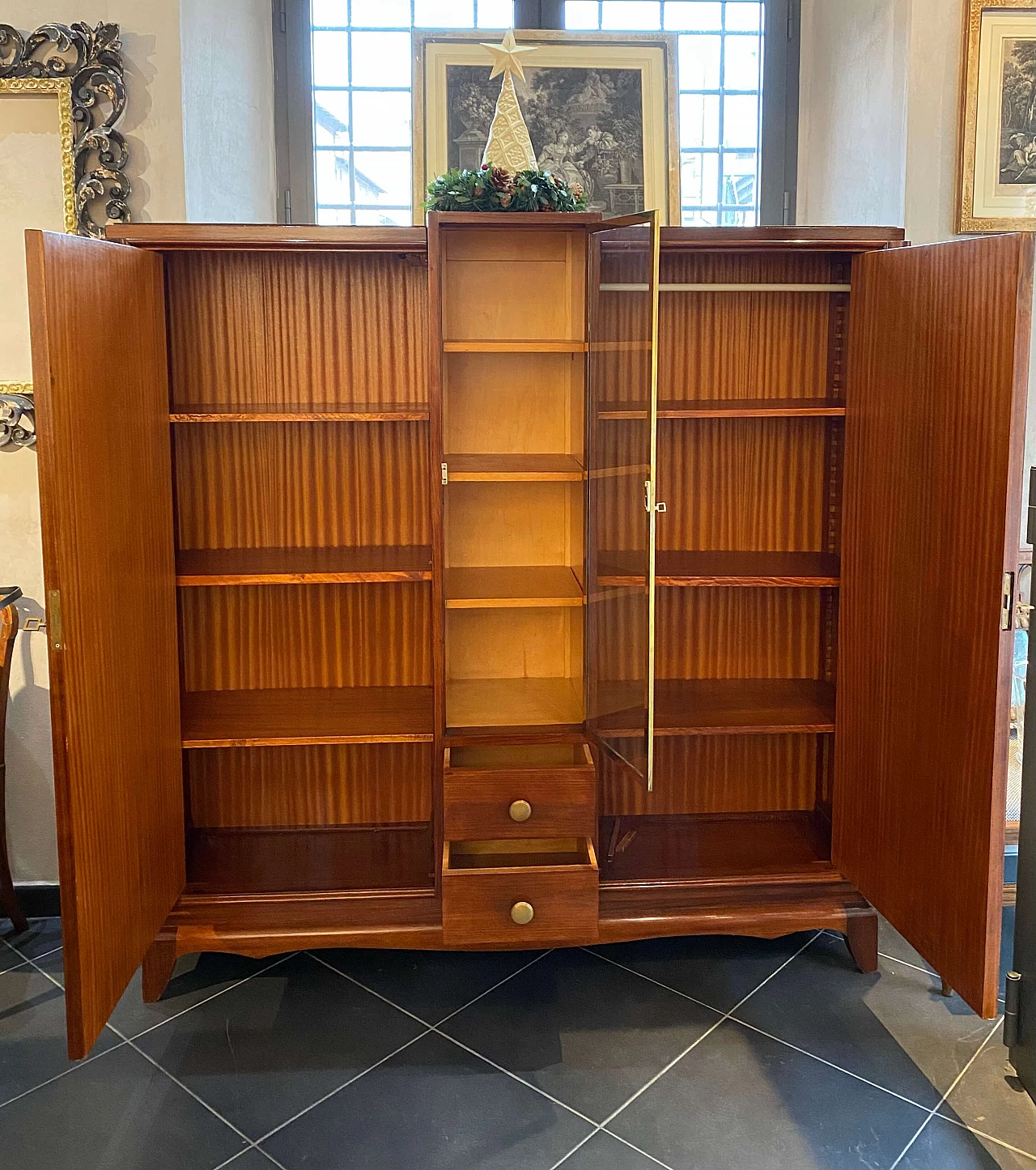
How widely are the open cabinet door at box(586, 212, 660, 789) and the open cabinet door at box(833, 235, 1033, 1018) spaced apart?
53cm

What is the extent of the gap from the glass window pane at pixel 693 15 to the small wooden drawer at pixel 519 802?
220cm

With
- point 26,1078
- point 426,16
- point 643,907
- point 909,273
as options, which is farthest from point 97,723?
point 426,16

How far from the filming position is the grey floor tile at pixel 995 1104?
79.5 inches

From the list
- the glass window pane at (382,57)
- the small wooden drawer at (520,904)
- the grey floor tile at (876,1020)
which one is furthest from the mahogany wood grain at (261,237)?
the grey floor tile at (876,1020)

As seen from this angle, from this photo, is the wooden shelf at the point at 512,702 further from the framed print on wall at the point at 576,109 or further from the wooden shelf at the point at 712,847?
the framed print on wall at the point at 576,109

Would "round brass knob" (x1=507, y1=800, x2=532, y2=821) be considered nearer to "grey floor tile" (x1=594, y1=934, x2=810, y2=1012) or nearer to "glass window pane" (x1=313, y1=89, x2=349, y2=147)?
"grey floor tile" (x1=594, y1=934, x2=810, y2=1012)

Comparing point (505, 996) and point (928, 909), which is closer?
point (928, 909)

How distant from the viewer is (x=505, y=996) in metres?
2.52

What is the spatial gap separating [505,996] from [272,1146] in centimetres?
67

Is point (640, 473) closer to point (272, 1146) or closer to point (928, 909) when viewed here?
point (928, 909)

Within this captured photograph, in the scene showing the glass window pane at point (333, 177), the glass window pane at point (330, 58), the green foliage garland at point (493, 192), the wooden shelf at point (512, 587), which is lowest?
the wooden shelf at point (512, 587)

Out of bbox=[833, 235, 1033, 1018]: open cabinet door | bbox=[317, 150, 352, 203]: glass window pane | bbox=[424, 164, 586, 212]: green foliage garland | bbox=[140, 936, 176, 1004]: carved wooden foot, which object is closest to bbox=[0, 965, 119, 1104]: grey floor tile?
bbox=[140, 936, 176, 1004]: carved wooden foot

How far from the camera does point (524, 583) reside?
2615 millimetres

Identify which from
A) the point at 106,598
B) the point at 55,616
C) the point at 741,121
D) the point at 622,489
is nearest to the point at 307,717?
the point at 106,598
